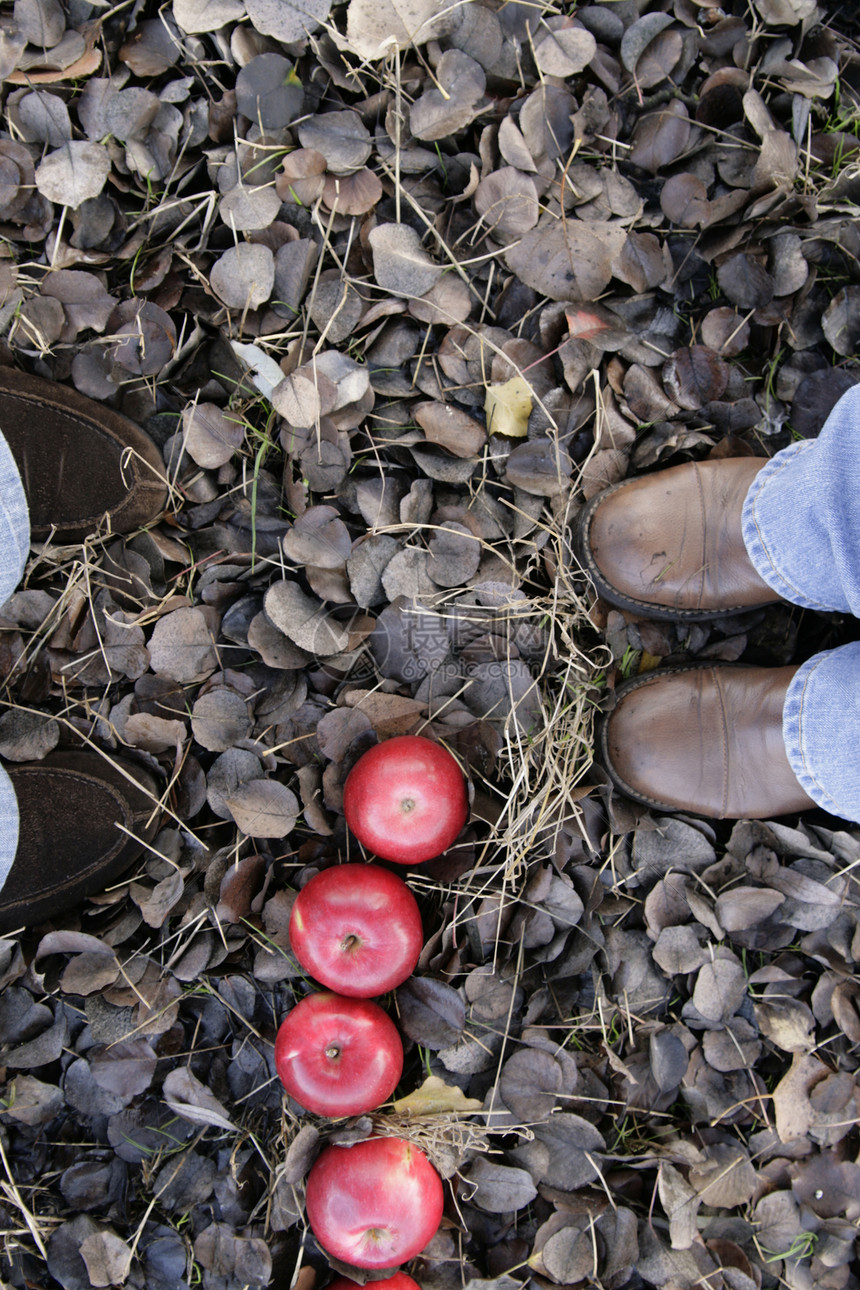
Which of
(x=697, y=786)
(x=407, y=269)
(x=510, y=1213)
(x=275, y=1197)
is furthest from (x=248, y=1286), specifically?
(x=407, y=269)

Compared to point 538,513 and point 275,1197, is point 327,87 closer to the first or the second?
point 538,513

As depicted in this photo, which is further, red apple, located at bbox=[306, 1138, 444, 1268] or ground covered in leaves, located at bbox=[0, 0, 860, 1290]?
ground covered in leaves, located at bbox=[0, 0, 860, 1290]

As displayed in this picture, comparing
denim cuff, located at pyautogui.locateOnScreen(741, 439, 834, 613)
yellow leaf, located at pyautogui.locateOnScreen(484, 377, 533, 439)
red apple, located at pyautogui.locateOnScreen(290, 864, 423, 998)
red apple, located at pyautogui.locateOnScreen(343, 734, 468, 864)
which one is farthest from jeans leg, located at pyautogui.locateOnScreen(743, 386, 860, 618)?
red apple, located at pyautogui.locateOnScreen(290, 864, 423, 998)

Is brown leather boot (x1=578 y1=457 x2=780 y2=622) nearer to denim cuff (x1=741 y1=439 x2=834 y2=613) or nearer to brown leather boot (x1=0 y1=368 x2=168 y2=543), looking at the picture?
denim cuff (x1=741 y1=439 x2=834 y2=613)

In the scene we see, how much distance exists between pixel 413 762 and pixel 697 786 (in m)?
0.48

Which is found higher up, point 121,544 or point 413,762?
point 121,544

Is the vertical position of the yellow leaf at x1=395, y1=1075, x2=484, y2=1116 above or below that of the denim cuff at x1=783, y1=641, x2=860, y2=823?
below

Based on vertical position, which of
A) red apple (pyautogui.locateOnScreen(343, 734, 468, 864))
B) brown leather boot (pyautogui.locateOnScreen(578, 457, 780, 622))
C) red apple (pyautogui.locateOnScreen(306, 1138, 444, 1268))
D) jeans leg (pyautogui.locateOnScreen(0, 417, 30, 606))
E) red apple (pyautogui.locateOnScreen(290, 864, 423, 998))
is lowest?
red apple (pyautogui.locateOnScreen(306, 1138, 444, 1268))

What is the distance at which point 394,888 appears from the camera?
47.9 inches

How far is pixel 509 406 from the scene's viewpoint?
132cm

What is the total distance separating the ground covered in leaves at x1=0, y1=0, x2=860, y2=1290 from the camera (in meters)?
1.28

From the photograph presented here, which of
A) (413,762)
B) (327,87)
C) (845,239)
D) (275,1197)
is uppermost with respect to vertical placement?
(327,87)

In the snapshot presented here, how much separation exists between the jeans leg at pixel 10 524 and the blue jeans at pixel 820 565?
108 cm

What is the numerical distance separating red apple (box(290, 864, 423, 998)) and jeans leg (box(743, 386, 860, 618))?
76cm
